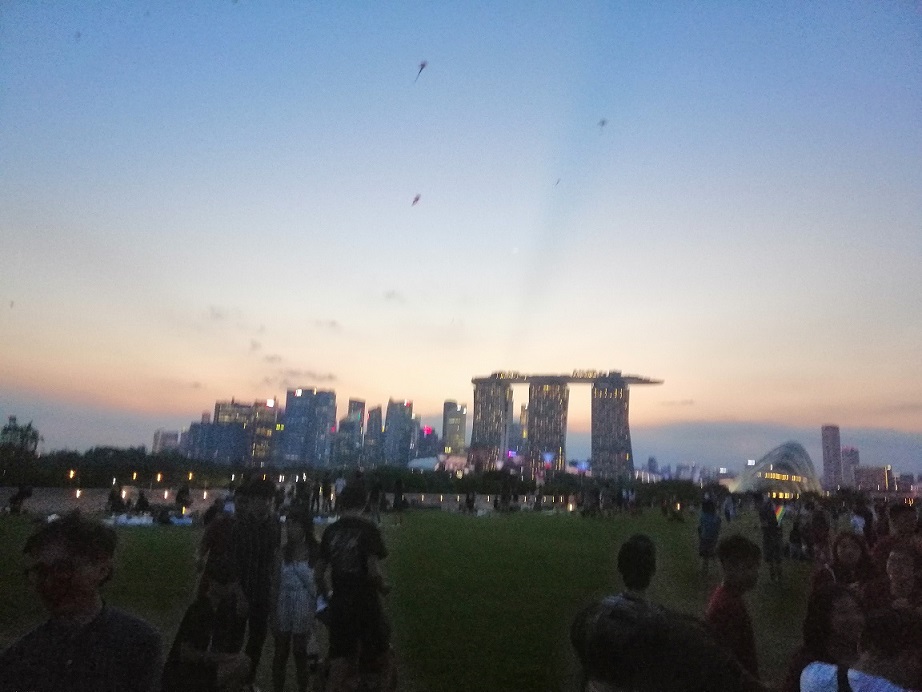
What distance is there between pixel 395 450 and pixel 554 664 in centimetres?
16211

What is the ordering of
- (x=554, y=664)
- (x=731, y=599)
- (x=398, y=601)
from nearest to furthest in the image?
(x=731, y=599) < (x=554, y=664) < (x=398, y=601)

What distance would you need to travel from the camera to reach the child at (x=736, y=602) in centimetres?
304

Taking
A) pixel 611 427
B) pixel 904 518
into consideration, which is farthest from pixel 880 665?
pixel 611 427

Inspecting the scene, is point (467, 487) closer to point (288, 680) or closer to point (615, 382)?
point (288, 680)

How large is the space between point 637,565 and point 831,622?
85cm

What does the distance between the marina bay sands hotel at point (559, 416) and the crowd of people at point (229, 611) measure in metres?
150

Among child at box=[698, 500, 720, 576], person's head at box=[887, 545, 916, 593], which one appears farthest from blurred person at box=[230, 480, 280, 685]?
child at box=[698, 500, 720, 576]

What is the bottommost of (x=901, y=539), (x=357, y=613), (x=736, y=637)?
(x=357, y=613)

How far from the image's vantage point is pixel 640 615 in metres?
2.13

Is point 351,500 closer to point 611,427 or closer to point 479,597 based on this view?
point 479,597

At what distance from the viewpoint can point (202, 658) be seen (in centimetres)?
338

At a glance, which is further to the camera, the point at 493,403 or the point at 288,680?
the point at 493,403

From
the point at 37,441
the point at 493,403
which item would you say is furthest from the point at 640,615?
the point at 493,403

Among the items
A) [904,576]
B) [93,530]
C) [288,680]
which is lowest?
[288,680]
